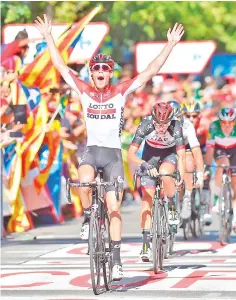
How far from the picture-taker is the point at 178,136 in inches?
565

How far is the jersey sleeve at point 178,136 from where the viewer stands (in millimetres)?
14352

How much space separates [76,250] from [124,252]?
69 centimetres

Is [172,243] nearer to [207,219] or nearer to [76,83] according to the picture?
[207,219]

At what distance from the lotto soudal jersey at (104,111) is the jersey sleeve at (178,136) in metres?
1.38

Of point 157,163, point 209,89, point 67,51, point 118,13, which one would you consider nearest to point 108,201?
point 157,163

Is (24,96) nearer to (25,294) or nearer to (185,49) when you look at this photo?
(25,294)

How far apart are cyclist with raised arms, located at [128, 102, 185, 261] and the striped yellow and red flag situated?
227 inches

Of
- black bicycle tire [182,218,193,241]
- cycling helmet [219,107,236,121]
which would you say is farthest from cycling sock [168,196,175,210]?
black bicycle tire [182,218,193,241]

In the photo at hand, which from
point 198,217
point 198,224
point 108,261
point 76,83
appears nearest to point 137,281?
point 108,261

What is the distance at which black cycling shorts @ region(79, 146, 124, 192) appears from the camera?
12906 millimetres

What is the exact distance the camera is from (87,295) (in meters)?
12.5

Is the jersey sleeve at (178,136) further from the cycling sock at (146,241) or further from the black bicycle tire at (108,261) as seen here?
the black bicycle tire at (108,261)

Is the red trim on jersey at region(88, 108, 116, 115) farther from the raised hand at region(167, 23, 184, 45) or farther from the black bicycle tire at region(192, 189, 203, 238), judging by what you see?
the black bicycle tire at region(192, 189, 203, 238)

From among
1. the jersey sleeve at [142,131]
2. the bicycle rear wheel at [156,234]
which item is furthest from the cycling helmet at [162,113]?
the bicycle rear wheel at [156,234]
